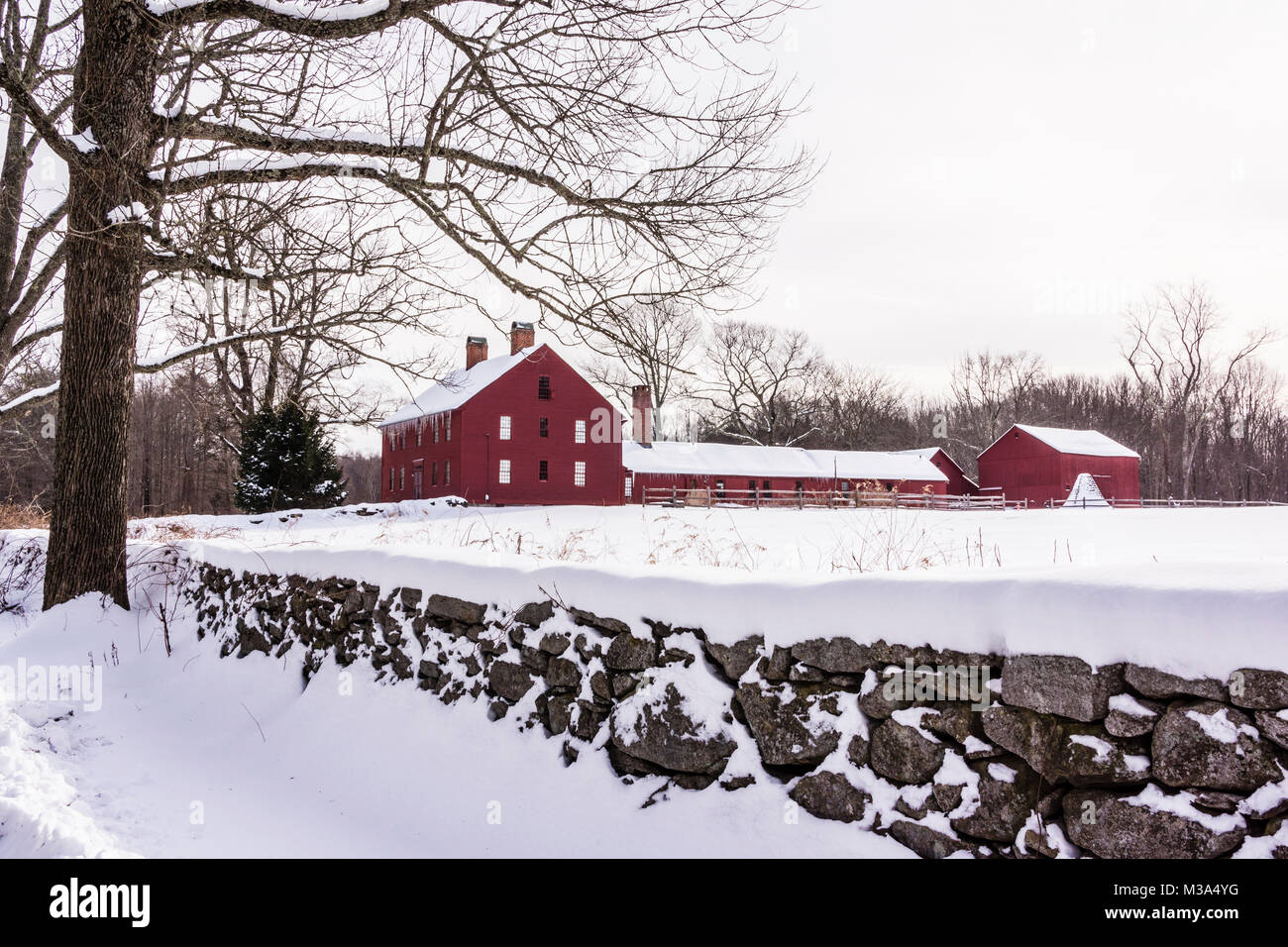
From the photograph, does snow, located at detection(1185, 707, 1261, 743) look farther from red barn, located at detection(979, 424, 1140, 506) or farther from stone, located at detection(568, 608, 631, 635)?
red barn, located at detection(979, 424, 1140, 506)

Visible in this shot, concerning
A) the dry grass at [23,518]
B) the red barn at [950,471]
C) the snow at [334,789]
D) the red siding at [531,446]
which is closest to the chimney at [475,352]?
the red siding at [531,446]

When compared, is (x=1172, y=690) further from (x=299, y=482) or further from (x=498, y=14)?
(x=299, y=482)

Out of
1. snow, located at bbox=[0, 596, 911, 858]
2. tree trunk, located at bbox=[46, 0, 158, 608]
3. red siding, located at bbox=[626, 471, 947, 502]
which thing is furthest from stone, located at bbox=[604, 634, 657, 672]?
red siding, located at bbox=[626, 471, 947, 502]

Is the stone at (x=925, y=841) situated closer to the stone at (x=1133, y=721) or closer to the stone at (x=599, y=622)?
the stone at (x=1133, y=721)

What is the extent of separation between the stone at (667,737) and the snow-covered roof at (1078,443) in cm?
4170

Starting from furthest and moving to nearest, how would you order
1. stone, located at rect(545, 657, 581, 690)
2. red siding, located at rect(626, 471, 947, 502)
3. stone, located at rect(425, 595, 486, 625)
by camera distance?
red siding, located at rect(626, 471, 947, 502) < stone, located at rect(425, 595, 486, 625) < stone, located at rect(545, 657, 581, 690)

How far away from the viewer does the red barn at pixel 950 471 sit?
1811 inches

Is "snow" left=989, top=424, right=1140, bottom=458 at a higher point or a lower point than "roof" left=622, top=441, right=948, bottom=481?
higher

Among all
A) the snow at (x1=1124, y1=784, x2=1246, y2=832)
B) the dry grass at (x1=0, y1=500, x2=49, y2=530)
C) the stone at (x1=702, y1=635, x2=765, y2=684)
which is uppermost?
the dry grass at (x1=0, y1=500, x2=49, y2=530)

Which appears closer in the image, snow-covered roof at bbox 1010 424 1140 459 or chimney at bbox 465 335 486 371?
chimney at bbox 465 335 486 371

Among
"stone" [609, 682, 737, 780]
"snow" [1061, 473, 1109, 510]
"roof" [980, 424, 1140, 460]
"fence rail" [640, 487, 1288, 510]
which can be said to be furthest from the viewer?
"roof" [980, 424, 1140, 460]

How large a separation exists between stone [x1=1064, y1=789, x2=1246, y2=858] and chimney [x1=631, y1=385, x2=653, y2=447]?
26.3 metres

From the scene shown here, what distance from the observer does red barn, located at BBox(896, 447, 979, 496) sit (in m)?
46.0
